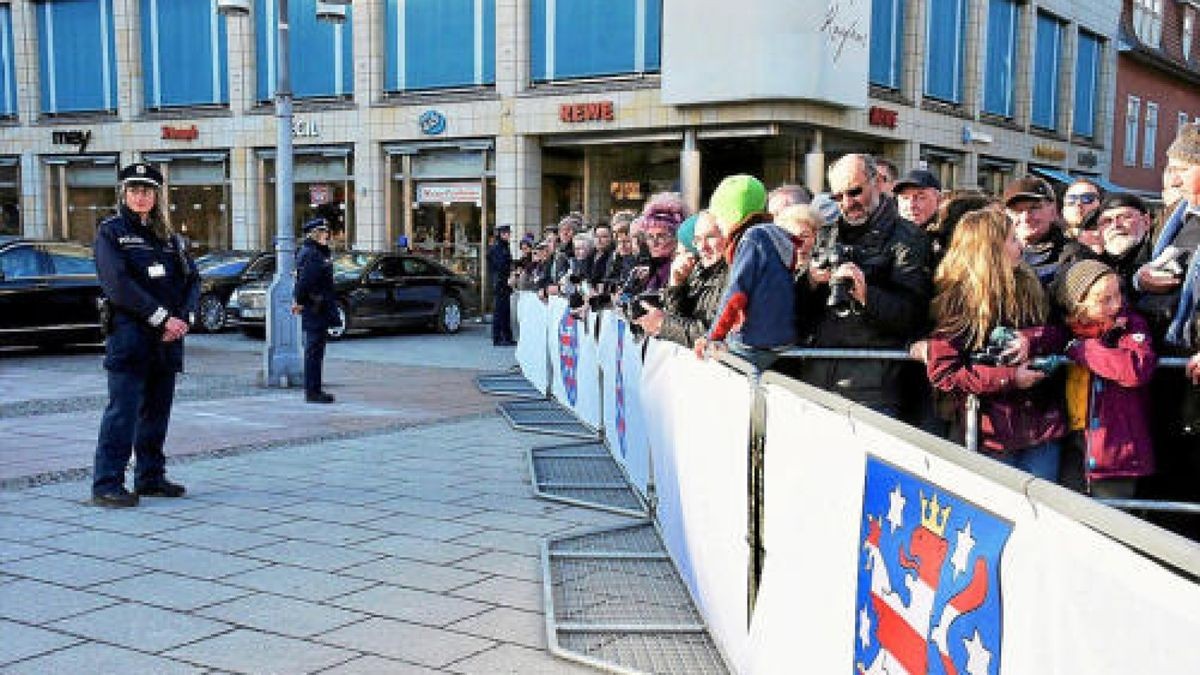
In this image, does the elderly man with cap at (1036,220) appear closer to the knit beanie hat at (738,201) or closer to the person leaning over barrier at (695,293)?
the knit beanie hat at (738,201)

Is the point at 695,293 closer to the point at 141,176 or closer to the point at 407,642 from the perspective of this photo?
the point at 407,642

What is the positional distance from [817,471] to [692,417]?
1540 mm

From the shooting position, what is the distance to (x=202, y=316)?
18938 millimetres

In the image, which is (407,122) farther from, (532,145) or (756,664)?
(756,664)

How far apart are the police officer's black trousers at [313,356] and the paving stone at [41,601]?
19.0 feet

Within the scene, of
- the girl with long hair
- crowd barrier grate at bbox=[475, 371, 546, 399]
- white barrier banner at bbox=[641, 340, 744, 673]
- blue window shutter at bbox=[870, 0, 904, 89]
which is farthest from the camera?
blue window shutter at bbox=[870, 0, 904, 89]

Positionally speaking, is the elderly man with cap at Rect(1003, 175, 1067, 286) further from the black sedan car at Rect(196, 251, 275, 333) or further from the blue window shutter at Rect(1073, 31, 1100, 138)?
the blue window shutter at Rect(1073, 31, 1100, 138)

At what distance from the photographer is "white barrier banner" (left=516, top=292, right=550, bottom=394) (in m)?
11.3

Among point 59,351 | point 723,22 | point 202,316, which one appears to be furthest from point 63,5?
point 723,22

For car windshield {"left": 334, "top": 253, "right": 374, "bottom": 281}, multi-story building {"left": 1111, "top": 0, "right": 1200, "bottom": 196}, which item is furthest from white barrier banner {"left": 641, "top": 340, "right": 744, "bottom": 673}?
multi-story building {"left": 1111, "top": 0, "right": 1200, "bottom": 196}

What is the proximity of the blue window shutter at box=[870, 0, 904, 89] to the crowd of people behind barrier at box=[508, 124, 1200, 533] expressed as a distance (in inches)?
688

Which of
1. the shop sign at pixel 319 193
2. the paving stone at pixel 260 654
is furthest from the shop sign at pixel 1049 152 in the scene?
the paving stone at pixel 260 654

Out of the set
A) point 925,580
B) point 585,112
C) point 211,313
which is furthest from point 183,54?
point 925,580

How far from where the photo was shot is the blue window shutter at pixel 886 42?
21828 mm
